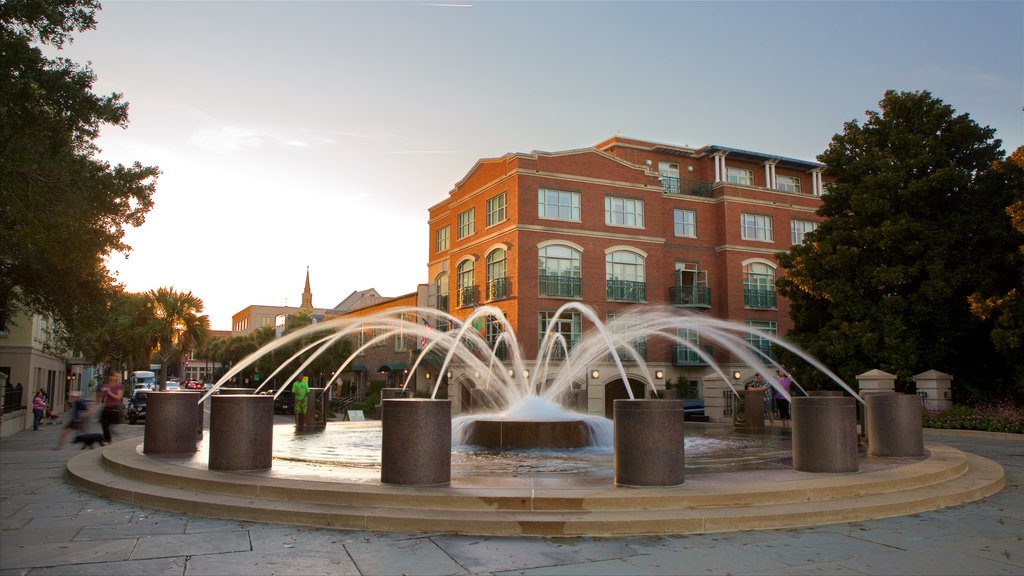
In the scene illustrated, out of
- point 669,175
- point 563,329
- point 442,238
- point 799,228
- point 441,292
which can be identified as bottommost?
point 563,329

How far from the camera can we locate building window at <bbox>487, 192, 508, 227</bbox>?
45.8 metres

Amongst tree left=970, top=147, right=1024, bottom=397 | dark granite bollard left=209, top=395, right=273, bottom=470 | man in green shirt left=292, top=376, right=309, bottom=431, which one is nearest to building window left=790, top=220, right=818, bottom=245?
tree left=970, top=147, right=1024, bottom=397

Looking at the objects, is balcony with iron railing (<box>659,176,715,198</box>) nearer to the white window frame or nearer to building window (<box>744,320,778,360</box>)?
the white window frame

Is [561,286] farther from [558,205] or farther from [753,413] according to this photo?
[753,413]

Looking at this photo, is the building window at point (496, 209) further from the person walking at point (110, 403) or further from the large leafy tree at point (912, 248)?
the person walking at point (110, 403)

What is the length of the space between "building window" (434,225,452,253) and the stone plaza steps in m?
44.3

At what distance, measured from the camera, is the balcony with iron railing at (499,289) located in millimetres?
44094

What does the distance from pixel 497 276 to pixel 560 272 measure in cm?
402

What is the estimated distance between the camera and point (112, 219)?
20.4 m

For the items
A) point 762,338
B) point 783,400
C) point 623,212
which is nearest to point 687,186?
point 623,212

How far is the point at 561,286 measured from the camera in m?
44.4

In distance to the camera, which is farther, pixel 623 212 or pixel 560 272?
pixel 623 212

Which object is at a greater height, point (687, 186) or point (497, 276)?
point (687, 186)

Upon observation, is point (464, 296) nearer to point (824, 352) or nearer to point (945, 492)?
point (824, 352)
